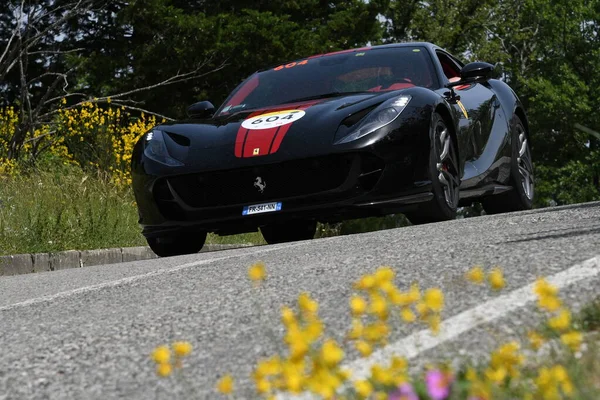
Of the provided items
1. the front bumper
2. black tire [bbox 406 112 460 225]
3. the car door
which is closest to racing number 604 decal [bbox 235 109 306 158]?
the front bumper

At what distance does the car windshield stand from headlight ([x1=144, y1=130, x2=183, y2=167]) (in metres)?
0.85

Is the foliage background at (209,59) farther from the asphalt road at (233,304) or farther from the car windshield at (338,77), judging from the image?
the asphalt road at (233,304)

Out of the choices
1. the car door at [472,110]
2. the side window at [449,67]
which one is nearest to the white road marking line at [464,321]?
the car door at [472,110]

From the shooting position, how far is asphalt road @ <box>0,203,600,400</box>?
140 inches

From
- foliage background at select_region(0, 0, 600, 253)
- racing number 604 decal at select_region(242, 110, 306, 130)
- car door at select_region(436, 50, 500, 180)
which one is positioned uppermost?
racing number 604 decal at select_region(242, 110, 306, 130)

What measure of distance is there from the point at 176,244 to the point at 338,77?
1.74m

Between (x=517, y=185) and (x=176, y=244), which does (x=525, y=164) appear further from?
(x=176, y=244)

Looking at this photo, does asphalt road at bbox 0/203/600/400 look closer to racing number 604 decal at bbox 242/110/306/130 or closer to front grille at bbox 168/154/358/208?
front grille at bbox 168/154/358/208

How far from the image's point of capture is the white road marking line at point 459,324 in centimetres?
328

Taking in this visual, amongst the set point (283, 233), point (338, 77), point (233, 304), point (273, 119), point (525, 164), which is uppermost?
point (233, 304)

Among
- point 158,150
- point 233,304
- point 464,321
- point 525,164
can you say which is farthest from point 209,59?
point 464,321

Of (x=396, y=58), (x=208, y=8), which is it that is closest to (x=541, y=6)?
(x=208, y=8)

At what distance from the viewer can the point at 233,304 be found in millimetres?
4664

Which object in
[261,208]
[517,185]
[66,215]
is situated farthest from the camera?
[66,215]
